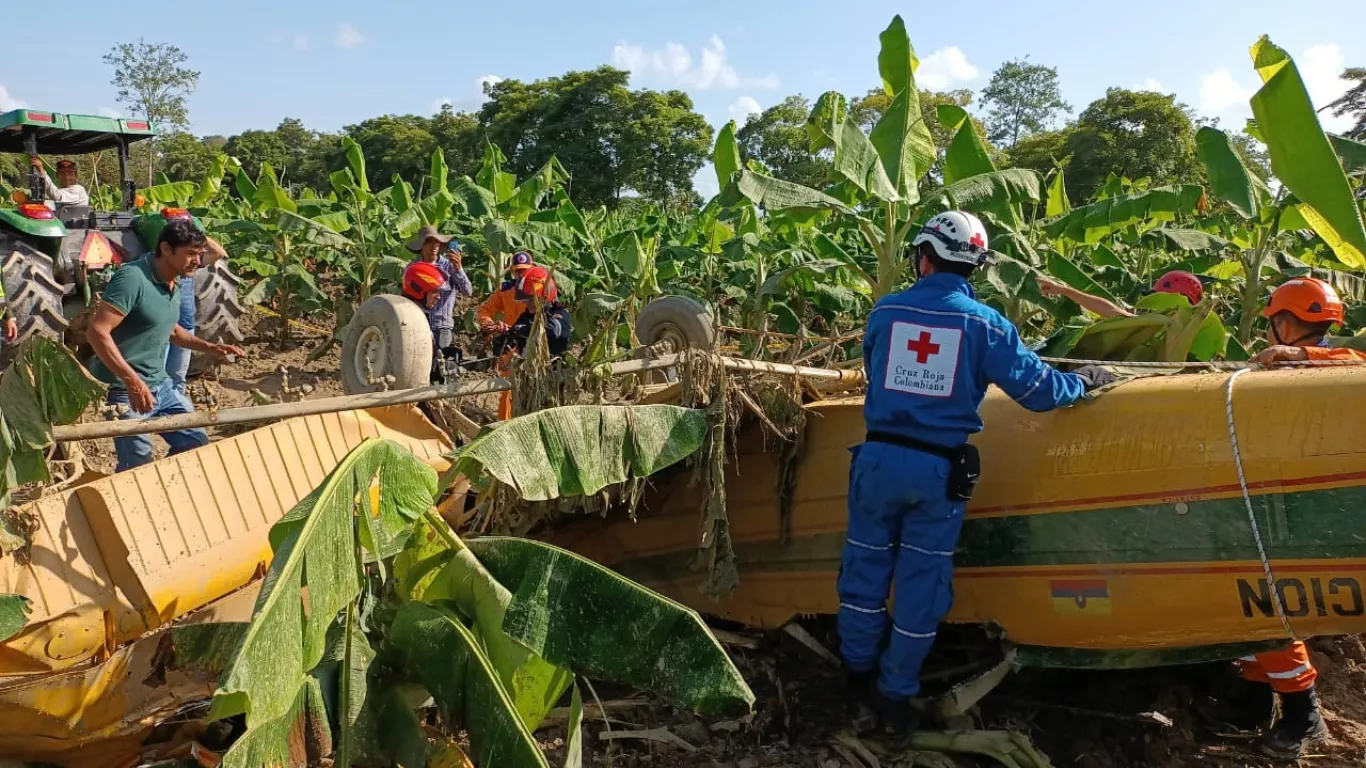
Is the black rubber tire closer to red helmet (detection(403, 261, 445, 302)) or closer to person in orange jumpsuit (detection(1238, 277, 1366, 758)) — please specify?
red helmet (detection(403, 261, 445, 302))

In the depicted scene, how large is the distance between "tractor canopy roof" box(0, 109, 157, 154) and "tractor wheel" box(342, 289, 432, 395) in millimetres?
7230

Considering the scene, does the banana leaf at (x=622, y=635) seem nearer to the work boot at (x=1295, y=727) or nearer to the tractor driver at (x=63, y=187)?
the work boot at (x=1295, y=727)

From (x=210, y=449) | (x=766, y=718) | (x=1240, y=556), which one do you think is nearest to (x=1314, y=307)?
(x=1240, y=556)

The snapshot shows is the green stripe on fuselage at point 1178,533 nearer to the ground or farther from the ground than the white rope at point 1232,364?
nearer to the ground

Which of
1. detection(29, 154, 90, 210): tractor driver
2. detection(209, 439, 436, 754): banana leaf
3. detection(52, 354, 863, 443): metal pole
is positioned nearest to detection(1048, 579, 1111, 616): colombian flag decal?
detection(52, 354, 863, 443): metal pole

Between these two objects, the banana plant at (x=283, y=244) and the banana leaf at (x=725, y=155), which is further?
the banana plant at (x=283, y=244)

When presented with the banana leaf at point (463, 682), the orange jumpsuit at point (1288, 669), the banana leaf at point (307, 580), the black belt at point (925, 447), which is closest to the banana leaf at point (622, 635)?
the banana leaf at point (463, 682)

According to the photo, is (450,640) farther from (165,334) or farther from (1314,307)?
(1314,307)

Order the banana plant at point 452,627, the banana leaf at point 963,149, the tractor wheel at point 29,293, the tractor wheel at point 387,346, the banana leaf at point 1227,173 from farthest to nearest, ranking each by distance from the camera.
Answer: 1. the tractor wheel at point 29,293
2. the banana leaf at point 963,149
3. the banana leaf at point 1227,173
4. the tractor wheel at point 387,346
5. the banana plant at point 452,627

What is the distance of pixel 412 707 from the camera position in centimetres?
328

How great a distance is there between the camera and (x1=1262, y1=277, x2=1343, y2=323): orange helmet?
4102mm

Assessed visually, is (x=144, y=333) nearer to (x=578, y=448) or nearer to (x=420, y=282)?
(x=420, y=282)

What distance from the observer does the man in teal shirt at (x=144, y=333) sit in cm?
458

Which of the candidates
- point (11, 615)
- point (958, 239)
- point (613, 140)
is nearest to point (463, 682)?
point (11, 615)
